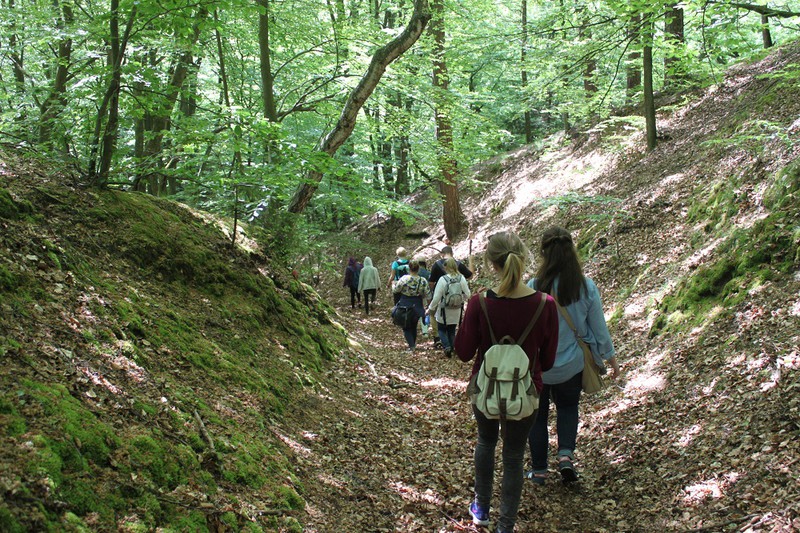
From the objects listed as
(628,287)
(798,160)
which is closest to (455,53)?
(628,287)

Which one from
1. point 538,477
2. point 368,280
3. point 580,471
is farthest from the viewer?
point 368,280

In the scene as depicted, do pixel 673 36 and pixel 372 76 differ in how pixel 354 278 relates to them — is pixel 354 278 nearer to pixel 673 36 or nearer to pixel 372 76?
pixel 372 76

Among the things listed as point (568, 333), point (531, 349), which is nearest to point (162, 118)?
point (568, 333)

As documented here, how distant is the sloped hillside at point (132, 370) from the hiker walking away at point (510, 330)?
144 centimetres

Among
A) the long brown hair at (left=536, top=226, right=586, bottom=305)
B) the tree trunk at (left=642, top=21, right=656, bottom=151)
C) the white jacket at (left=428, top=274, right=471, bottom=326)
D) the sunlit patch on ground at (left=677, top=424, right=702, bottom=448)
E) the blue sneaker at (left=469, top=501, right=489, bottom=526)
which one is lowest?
the blue sneaker at (left=469, top=501, right=489, bottom=526)

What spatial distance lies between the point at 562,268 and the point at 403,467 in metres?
2.32

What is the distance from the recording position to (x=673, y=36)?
29.5ft

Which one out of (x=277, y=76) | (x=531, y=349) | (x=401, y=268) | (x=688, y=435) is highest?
(x=277, y=76)

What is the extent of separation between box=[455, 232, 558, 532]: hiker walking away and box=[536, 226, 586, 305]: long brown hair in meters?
0.77

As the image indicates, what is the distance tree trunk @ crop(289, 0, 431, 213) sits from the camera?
9.17 m

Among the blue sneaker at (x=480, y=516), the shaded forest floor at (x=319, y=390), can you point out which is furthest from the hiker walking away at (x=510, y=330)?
the shaded forest floor at (x=319, y=390)

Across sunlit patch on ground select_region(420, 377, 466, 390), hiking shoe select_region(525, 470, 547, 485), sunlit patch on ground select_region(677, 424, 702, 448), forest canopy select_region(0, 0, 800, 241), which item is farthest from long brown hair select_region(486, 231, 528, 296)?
sunlit patch on ground select_region(420, 377, 466, 390)

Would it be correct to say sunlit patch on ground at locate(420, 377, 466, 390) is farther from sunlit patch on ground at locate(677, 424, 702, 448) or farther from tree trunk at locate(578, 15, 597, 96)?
tree trunk at locate(578, 15, 597, 96)

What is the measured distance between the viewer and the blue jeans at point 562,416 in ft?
14.1
